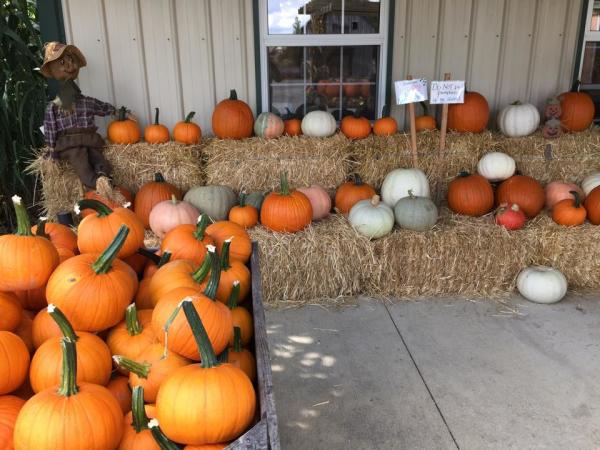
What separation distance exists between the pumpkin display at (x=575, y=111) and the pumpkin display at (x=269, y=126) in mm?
2641

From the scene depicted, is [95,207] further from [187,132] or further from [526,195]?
[526,195]

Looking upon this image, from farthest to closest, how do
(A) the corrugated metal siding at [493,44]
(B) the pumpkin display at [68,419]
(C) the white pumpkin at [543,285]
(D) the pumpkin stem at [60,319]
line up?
(A) the corrugated metal siding at [493,44], (C) the white pumpkin at [543,285], (D) the pumpkin stem at [60,319], (B) the pumpkin display at [68,419]

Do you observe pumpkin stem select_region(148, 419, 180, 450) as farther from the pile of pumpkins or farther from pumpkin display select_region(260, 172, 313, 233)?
pumpkin display select_region(260, 172, 313, 233)

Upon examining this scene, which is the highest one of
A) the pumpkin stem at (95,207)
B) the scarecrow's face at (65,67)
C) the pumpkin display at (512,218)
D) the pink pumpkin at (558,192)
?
the scarecrow's face at (65,67)

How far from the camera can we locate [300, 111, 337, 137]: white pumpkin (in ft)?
13.9

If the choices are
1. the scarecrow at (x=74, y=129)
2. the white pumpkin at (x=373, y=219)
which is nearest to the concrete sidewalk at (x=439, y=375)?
the white pumpkin at (x=373, y=219)

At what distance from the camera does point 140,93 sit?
432cm

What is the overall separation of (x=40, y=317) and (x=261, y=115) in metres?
3.20

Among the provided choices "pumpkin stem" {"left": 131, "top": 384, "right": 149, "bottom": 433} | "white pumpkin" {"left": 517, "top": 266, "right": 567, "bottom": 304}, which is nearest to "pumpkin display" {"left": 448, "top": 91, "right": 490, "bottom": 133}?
"white pumpkin" {"left": 517, "top": 266, "right": 567, "bottom": 304}

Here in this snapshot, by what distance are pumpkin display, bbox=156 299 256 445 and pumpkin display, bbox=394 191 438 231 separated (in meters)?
2.74

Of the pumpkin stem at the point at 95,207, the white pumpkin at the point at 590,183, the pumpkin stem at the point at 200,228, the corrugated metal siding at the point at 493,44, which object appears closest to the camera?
the pumpkin stem at the point at 95,207

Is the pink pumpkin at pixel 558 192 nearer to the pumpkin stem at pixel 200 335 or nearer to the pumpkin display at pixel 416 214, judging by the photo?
the pumpkin display at pixel 416 214

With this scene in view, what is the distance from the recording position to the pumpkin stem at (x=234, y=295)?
1517 mm

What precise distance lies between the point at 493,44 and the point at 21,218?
4.52 m
